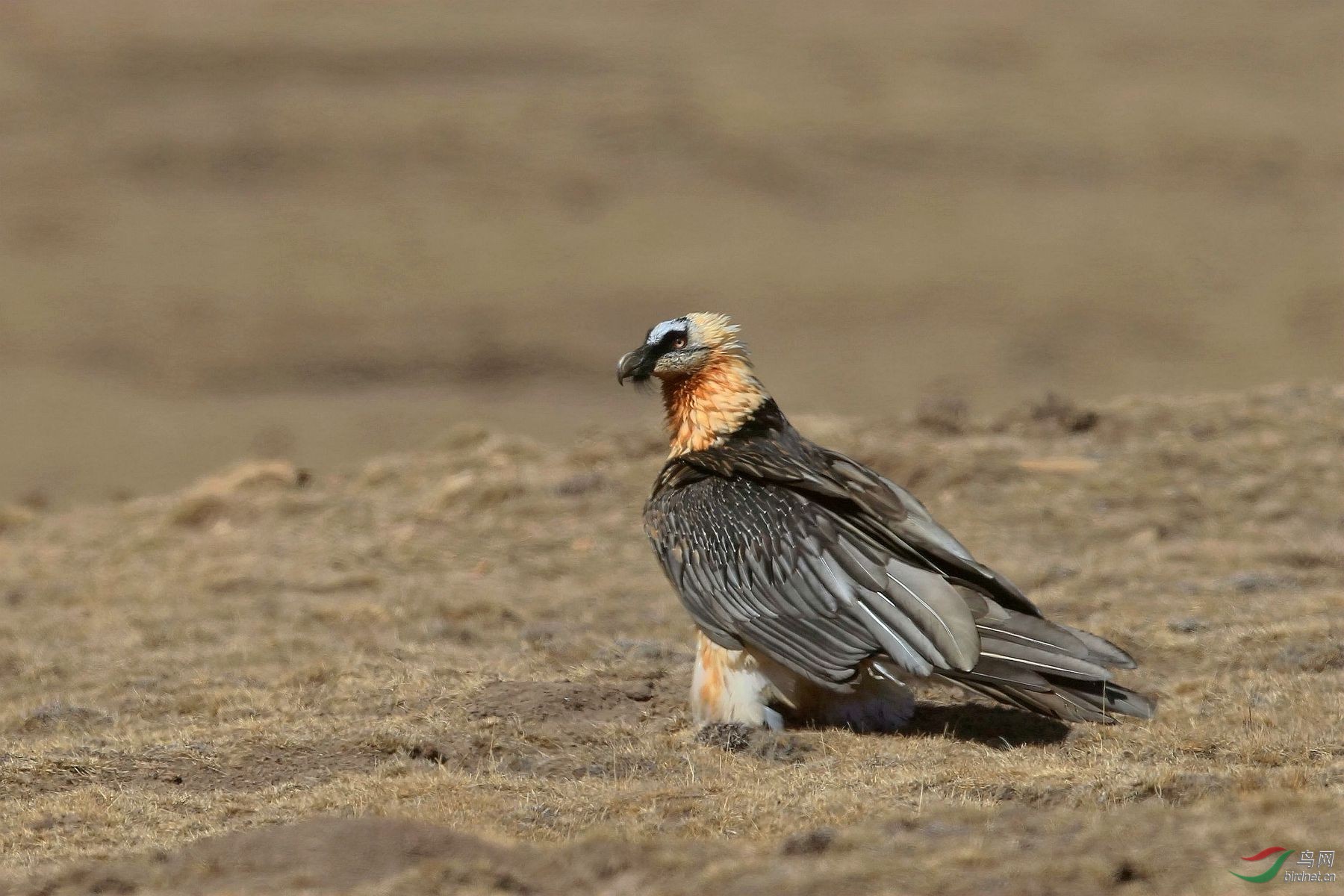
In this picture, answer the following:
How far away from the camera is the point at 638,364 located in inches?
348

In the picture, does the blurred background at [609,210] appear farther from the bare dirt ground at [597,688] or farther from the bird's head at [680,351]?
the bird's head at [680,351]

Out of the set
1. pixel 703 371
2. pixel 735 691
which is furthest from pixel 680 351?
pixel 735 691

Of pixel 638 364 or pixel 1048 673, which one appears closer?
pixel 1048 673

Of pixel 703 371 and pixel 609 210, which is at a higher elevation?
pixel 609 210

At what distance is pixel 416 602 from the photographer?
500 inches

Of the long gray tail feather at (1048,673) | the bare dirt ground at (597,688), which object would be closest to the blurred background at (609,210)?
the bare dirt ground at (597,688)

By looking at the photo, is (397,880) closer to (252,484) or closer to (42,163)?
(252,484)

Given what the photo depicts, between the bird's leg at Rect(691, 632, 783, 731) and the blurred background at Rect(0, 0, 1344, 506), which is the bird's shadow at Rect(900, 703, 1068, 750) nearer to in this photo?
the bird's leg at Rect(691, 632, 783, 731)

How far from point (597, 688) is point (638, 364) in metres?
1.80

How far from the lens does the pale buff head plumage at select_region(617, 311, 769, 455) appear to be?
8.81m

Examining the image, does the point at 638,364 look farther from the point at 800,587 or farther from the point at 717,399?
the point at 800,587

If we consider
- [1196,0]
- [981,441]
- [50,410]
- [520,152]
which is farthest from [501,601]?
[1196,0]

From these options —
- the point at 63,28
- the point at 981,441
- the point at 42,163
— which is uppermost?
the point at 63,28

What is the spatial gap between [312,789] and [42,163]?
4199 cm
